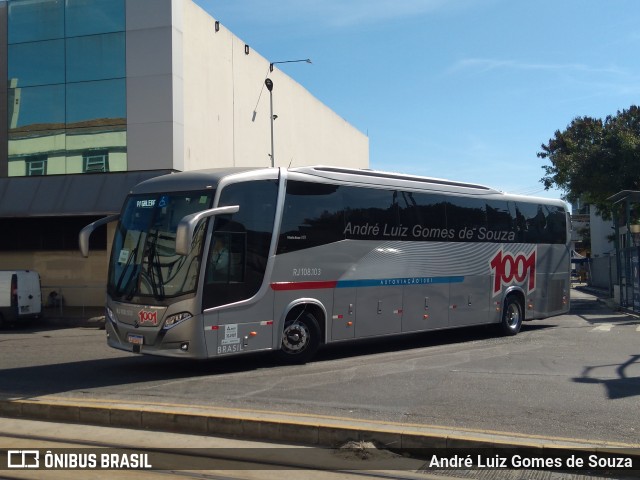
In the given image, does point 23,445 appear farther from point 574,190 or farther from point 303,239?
point 574,190

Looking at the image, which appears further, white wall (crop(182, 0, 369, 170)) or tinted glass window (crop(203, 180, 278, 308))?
white wall (crop(182, 0, 369, 170))

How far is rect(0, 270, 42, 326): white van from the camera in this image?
23438 millimetres

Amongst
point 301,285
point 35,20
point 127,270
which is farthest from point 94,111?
point 301,285

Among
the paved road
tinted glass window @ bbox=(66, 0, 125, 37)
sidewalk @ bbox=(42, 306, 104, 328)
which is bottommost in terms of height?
the paved road

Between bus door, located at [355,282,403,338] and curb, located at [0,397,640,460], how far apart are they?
19.9ft

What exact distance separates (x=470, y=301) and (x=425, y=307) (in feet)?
5.68

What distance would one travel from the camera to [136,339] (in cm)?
1188

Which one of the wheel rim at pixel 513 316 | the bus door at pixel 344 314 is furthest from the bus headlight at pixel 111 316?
the wheel rim at pixel 513 316

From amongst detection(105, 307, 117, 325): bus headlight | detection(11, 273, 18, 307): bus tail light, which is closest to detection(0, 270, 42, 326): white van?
detection(11, 273, 18, 307): bus tail light

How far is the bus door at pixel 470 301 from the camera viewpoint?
1683 cm

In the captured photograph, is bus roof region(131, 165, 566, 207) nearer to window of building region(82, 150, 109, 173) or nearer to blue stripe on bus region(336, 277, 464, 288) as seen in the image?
blue stripe on bus region(336, 277, 464, 288)

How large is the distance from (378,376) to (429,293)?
15.4ft

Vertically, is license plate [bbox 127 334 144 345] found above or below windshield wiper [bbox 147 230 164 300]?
below

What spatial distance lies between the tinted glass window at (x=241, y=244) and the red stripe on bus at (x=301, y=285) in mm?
412
